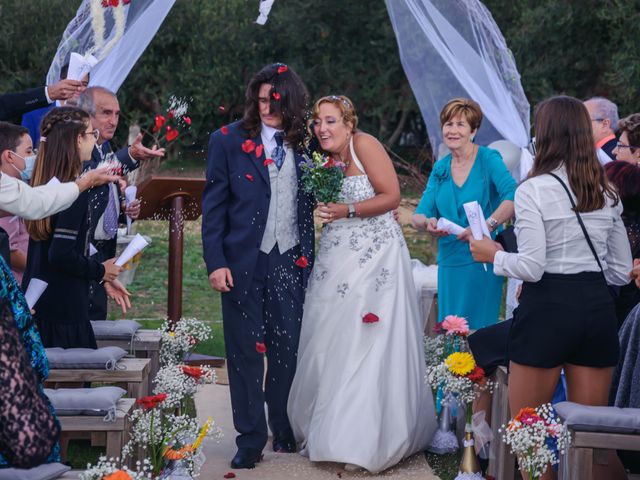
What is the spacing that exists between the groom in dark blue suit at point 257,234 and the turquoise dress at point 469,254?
1.08 meters

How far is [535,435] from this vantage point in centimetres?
414

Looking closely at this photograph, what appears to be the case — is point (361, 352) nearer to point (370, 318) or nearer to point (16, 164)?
point (370, 318)

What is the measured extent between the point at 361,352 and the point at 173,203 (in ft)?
7.93

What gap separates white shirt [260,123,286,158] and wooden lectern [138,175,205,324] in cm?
150

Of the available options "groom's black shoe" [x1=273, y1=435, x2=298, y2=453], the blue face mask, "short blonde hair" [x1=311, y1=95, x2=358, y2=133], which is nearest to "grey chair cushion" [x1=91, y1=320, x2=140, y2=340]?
the blue face mask

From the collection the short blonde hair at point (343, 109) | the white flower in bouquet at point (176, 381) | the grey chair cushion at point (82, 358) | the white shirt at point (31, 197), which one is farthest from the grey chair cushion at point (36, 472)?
the short blonde hair at point (343, 109)

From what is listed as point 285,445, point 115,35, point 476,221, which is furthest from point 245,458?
point 115,35

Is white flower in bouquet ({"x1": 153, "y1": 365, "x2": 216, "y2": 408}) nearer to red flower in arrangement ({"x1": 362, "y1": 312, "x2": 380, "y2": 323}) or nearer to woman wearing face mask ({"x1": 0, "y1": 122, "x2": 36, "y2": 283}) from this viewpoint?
red flower in arrangement ({"x1": 362, "y1": 312, "x2": 380, "y2": 323})

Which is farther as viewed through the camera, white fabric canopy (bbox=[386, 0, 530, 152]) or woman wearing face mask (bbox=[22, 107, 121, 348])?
white fabric canopy (bbox=[386, 0, 530, 152])

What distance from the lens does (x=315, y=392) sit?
19.5 ft

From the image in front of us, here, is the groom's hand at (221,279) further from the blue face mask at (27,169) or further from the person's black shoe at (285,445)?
the blue face mask at (27,169)

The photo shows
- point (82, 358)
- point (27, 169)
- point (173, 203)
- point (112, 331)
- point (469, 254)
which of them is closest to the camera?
point (82, 358)

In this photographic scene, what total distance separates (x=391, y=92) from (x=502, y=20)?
2.54 meters

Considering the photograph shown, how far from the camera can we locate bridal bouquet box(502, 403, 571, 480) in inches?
162
